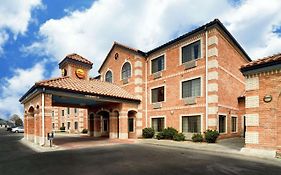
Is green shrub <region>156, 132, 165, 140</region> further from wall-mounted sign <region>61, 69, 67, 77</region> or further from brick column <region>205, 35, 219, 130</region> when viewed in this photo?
wall-mounted sign <region>61, 69, 67, 77</region>

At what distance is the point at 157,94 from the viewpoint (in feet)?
78.6

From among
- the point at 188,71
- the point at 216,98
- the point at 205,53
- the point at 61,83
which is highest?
the point at 205,53

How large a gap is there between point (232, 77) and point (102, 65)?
18674 millimetres

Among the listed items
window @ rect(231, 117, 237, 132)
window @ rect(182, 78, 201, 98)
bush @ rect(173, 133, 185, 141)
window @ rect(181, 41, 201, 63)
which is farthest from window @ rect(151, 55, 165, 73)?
window @ rect(231, 117, 237, 132)

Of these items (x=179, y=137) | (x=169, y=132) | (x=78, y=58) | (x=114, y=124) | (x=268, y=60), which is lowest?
(x=179, y=137)

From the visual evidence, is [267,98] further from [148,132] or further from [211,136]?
[148,132]

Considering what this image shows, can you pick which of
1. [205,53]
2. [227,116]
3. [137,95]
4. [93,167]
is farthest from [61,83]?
[227,116]

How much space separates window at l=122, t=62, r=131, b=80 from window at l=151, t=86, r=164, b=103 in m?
4.12

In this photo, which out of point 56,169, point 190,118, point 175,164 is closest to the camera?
point 56,169

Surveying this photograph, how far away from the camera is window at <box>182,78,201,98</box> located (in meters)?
19.7

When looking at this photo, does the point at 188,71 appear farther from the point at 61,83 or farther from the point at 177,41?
the point at 61,83

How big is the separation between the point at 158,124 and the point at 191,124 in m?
4.70

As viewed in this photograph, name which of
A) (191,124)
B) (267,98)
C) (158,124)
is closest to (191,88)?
(191,124)

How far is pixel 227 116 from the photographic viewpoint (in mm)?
20297
